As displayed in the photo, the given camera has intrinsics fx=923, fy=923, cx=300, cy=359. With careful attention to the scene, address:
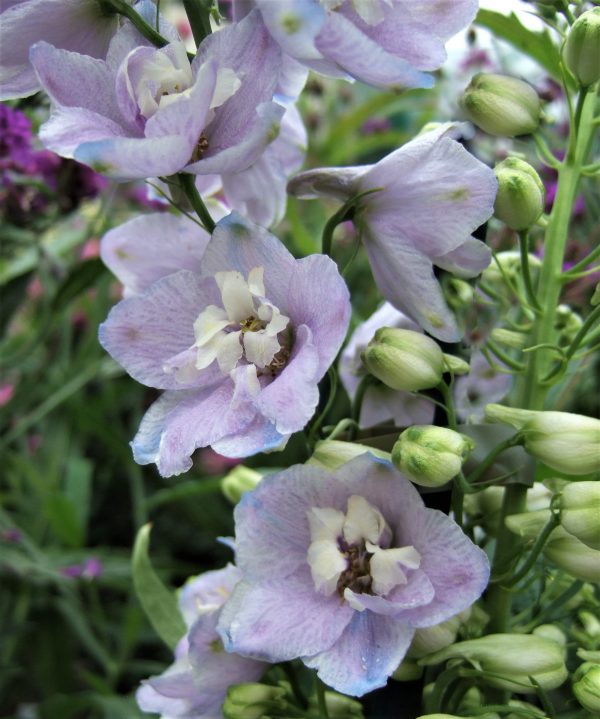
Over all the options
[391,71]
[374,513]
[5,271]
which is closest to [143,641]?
[5,271]

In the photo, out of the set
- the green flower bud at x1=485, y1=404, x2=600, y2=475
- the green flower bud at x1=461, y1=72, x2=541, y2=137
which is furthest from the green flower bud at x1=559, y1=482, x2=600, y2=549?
the green flower bud at x1=461, y1=72, x2=541, y2=137

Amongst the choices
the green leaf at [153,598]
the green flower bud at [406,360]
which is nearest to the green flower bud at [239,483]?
the green leaf at [153,598]

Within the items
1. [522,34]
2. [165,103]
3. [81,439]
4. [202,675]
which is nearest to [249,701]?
[202,675]

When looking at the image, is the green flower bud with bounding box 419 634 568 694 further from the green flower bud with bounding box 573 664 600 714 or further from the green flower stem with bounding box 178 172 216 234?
the green flower stem with bounding box 178 172 216 234

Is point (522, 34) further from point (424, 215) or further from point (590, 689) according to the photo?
point (590, 689)

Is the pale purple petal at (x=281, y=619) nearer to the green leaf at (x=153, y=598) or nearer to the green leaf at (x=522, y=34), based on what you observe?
the green leaf at (x=153, y=598)

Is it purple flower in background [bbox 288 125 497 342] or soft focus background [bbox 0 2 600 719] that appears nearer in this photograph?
purple flower in background [bbox 288 125 497 342]
